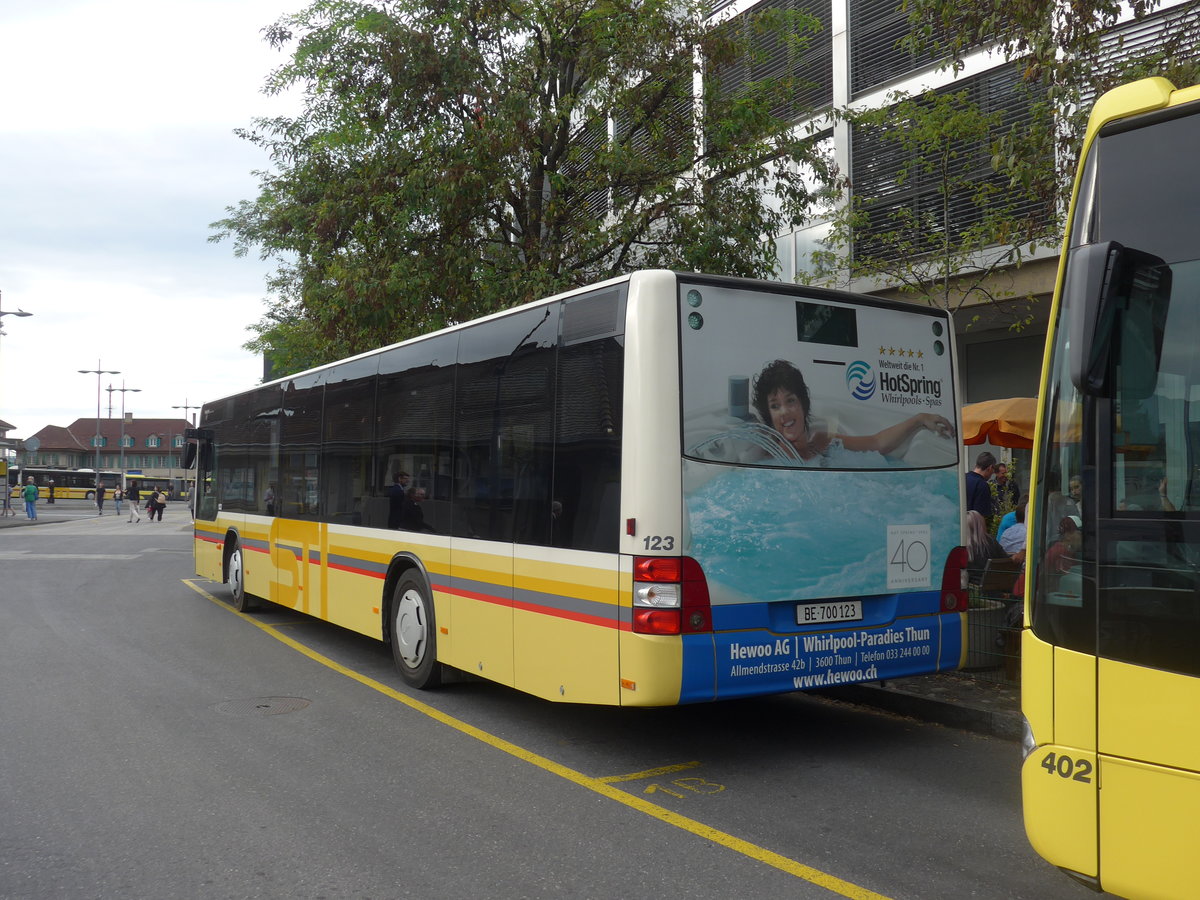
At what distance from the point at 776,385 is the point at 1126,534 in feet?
9.43

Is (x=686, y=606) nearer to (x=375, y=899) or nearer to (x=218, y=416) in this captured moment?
(x=375, y=899)

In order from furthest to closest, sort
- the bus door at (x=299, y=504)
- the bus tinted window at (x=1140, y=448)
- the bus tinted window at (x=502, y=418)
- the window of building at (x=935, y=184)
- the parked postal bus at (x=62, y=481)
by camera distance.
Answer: the parked postal bus at (x=62, y=481), the window of building at (x=935, y=184), the bus door at (x=299, y=504), the bus tinted window at (x=502, y=418), the bus tinted window at (x=1140, y=448)

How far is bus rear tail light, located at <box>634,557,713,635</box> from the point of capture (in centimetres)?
545

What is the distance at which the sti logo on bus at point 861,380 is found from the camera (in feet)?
20.6

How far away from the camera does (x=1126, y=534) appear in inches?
127

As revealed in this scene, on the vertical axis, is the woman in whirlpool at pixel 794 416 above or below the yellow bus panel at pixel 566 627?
above

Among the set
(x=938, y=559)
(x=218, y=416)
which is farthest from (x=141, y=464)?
(x=938, y=559)

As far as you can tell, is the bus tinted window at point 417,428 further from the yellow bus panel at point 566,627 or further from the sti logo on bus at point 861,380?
the sti logo on bus at point 861,380

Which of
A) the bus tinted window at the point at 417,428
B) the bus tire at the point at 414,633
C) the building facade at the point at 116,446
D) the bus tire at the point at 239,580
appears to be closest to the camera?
the bus tinted window at the point at 417,428

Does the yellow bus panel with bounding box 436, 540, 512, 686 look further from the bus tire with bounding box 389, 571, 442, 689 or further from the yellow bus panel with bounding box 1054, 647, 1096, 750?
the yellow bus panel with bounding box 1054, 647, 1096, 750

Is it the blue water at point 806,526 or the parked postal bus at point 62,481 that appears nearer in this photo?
the blue water at point 806,526

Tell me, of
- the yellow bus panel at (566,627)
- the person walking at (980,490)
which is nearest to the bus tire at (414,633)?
the yellow bus panel at (566,627)

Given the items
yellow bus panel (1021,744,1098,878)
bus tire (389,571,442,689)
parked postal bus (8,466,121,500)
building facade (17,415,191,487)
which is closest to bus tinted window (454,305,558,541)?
bus tire (389,571,442,689)

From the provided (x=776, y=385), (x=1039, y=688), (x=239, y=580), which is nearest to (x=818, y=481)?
(x=776, y=385)
